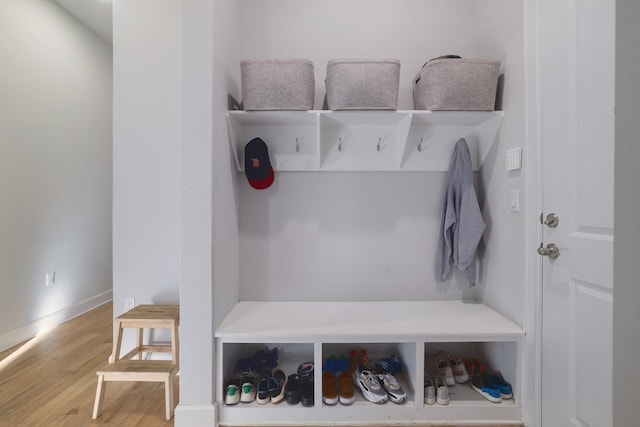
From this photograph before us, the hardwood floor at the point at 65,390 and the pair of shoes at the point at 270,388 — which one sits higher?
the pair of shoes at the point at 270,388

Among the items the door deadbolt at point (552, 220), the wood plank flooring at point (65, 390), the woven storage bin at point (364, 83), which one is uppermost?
the woven storage bin at point (364, 83)

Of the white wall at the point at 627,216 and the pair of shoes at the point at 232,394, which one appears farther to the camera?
the pair of shoes at the point at 232,394

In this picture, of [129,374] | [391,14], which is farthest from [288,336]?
[391,14]

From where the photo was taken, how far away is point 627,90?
1.61 ft

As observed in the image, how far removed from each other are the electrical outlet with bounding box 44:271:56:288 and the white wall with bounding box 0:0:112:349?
4 centimetres

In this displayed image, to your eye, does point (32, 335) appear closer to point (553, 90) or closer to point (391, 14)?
point (391, 14)

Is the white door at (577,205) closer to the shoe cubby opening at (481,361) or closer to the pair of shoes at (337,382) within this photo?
the shoe cubby opening at (481,361)

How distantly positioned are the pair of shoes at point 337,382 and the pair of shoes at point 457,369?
58 cm

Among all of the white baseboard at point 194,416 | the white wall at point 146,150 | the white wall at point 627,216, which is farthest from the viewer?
the white wall at point 146,150

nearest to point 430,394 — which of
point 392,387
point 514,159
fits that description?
point 392,387

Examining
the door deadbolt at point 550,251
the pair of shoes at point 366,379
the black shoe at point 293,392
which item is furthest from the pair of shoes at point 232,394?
the door deadbolt at point 550,251

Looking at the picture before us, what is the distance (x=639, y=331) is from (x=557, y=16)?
4.59 feet

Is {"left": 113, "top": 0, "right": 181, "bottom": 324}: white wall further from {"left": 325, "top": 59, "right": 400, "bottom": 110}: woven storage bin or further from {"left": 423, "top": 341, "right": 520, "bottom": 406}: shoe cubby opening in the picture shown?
{"left": 423, "top": 341, "right": 520, "bottom": 406}: shoe cubby opening

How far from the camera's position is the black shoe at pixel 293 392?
150 cm
